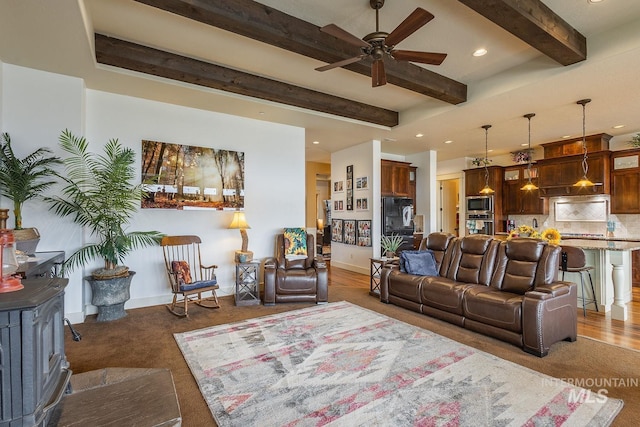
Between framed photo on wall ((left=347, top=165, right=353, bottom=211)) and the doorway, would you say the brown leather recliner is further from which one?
the doorway

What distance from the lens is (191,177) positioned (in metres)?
4.71

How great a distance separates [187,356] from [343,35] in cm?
311

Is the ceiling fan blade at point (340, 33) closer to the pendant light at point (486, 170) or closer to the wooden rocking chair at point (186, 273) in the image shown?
the wooden rocking chair at point (186, 273)

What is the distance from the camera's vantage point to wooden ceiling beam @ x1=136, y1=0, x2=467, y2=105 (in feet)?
8.46

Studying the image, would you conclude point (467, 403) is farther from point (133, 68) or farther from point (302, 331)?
point (133, 68)

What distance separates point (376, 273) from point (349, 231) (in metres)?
2.22

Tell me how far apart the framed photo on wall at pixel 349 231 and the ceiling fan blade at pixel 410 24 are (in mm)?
4777

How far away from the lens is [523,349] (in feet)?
9.72

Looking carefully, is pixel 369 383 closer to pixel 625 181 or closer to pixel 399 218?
pixel 399 218

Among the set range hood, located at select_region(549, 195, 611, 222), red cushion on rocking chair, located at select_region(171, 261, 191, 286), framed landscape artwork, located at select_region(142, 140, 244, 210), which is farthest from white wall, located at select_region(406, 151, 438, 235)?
red cushion on rocking chair, located at select_region(171, 261, 191, 286)

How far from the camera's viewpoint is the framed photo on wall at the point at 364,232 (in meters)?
6.74

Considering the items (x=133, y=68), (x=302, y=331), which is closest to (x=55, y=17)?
(x=133, y=68)

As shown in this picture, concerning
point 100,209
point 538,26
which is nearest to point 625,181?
point 538,26

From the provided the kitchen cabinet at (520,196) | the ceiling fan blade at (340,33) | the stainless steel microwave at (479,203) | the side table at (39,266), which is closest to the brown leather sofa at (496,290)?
the ceiling fan blade at (340,33)
